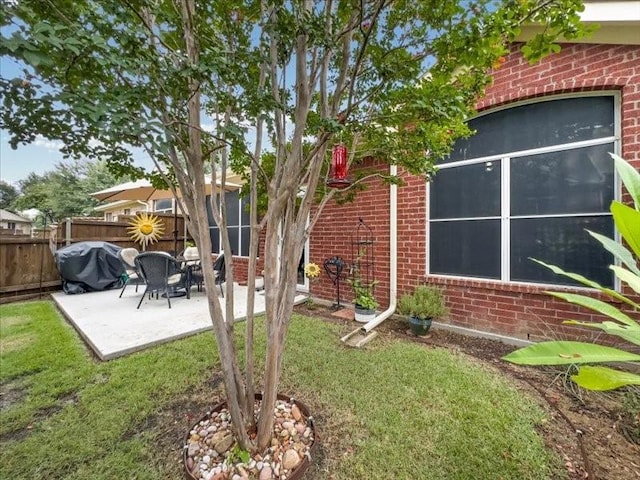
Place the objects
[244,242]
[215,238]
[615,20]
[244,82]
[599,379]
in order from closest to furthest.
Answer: [599,379]
[244,82]
[615,20]
[244,242]
[215,238]

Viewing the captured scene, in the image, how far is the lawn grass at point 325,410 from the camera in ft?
5.24

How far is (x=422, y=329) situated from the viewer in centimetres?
354

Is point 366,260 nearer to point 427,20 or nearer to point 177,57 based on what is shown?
point 427,20

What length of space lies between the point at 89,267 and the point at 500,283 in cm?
781

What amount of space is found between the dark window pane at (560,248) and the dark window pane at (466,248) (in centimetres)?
22

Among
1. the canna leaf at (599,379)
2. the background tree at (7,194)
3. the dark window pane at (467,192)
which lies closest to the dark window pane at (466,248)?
the dark window pane at (467,192)

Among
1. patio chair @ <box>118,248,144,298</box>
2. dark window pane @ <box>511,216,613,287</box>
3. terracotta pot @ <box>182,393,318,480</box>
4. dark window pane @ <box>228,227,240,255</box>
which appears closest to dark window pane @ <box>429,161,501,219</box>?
dark window pane @ <box>511,216,613,287</box>

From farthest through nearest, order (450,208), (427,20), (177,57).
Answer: (450,208)
(427,20)
(177,57)

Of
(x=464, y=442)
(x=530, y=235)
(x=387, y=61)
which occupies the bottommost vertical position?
(x=464, y=442)

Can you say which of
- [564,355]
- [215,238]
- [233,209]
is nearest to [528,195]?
[564,355]

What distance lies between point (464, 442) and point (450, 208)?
291 cm

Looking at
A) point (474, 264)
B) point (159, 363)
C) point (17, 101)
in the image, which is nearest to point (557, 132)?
point (474, 264)

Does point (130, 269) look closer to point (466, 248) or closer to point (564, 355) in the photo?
point (466, 248)

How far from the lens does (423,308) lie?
140 inches
